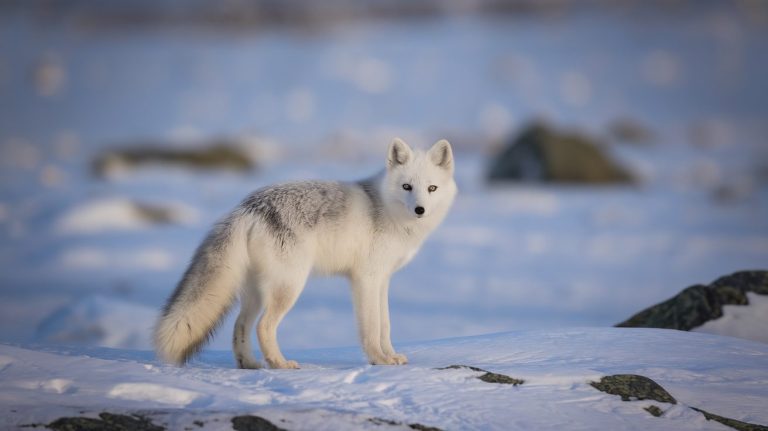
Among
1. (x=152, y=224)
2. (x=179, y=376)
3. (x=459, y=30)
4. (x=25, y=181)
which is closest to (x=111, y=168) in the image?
(x=25, y=181)

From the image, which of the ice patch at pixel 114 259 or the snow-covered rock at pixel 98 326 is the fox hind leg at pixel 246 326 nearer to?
the snow-covered rock at pixel 98 326

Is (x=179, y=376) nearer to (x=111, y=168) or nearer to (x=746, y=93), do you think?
(x=111, y=168)

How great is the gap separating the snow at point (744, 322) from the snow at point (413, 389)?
34.3 inches

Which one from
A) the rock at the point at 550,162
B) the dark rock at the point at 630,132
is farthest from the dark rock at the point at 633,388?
the dark rock at the point at 630,132

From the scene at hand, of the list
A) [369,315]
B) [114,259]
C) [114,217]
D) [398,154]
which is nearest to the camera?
[369,315]

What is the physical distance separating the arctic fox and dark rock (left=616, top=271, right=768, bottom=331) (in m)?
1.96

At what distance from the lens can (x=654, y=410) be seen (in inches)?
150

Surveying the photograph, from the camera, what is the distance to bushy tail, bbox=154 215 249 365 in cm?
423

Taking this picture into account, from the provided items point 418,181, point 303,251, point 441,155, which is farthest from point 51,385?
point 441,155

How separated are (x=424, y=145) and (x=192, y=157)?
5792mm

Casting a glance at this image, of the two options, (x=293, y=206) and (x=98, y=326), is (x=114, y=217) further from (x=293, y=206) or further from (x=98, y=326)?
(x=293, y=206)

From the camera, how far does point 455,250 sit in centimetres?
1185

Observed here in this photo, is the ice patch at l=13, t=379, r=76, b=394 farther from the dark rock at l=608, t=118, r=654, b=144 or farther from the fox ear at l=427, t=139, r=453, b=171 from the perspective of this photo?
the dark rock at l=608, t=118, r=654, b=144

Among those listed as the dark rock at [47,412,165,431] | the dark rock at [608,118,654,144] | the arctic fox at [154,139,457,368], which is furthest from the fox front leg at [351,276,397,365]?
the dark rock at [608,118,654,144]
